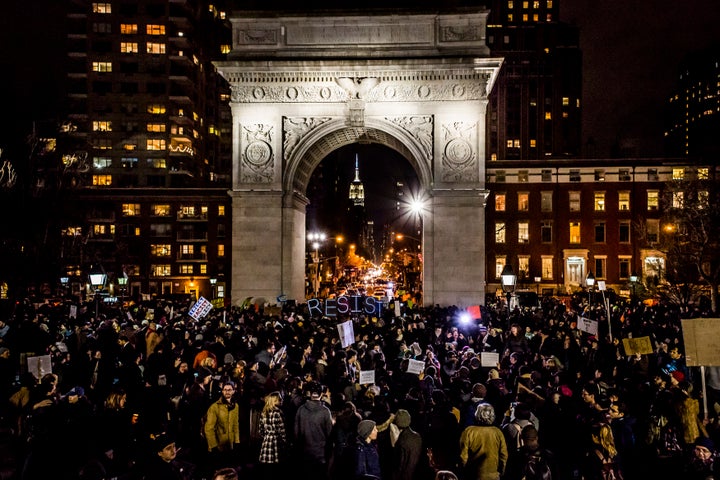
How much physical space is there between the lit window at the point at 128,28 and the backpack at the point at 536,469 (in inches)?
3137

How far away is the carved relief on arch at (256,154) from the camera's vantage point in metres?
30.6

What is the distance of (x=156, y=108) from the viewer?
7550 centimetres

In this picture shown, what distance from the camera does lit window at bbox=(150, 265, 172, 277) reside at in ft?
205

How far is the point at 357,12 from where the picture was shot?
30.1 metres

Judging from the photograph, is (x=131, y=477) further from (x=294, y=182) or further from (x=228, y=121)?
(x=228, y=121)

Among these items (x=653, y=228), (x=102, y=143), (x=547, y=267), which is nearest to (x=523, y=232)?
(x=547, y=267)

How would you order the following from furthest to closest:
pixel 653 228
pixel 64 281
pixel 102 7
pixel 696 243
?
pixel 102 7
pixel 653 228
pixel 64 281
pixel 696 243

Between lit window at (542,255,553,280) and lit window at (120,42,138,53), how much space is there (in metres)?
55.3

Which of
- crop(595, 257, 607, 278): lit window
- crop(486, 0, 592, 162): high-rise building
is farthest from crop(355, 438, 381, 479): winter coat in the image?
crop(486, 0, 592, 162): high-rise building

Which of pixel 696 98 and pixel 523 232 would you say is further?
pixel 696 98

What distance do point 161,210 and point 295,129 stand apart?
3506 centimetres

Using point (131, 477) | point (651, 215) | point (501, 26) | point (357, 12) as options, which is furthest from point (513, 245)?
point (501, 26)

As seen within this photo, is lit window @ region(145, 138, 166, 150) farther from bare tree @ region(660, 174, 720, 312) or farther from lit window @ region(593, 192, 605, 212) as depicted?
bare tree @ region(660, 174, 720, 312)

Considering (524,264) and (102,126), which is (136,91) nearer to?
(102,126)
